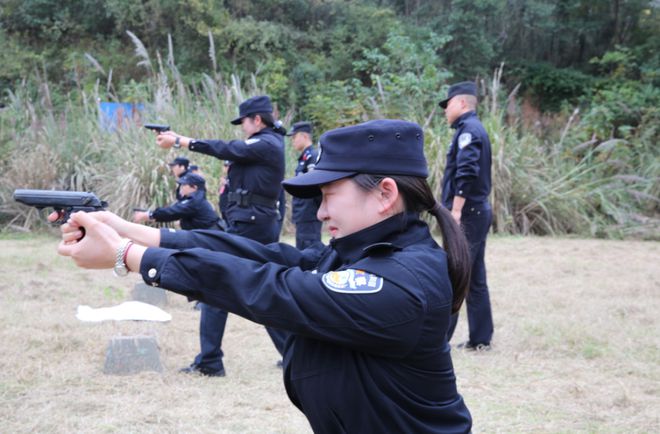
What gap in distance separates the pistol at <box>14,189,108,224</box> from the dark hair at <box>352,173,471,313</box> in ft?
2.92

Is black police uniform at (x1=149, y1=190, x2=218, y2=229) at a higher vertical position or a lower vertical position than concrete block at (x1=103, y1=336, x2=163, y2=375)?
higher

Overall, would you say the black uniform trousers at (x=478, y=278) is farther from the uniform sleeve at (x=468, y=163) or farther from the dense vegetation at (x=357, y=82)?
Result: the dense vegetation at (x=357, y=82)

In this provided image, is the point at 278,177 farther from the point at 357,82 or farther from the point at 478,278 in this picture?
the point at 357,82

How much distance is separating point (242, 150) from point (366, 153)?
387 centimetres

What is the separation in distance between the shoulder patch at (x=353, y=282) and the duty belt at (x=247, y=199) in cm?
397

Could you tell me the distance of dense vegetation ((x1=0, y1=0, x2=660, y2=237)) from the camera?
12445mm

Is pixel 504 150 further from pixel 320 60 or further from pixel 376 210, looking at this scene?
pixel 376 210

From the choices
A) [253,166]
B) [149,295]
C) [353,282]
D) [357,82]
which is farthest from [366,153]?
[357,82]

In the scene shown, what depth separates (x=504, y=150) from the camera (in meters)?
12.8

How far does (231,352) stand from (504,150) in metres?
7.95

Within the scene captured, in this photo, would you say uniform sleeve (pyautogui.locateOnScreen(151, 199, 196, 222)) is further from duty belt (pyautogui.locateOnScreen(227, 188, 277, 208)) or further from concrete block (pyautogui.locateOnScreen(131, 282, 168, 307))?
duty belt (pyautogui.locateOnScreen(227, 188, 277, 208))

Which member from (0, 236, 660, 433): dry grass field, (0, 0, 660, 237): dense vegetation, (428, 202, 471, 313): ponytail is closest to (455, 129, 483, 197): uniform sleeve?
(0, 236, 660, 433): dry grass field

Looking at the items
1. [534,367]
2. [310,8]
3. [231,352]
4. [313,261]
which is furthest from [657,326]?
[310,8]

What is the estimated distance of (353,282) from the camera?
5.78ft
